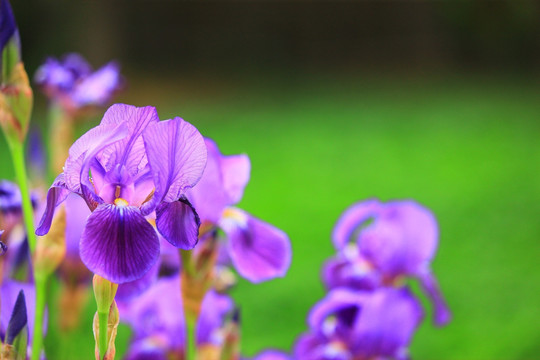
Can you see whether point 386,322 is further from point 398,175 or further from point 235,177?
point 398,175

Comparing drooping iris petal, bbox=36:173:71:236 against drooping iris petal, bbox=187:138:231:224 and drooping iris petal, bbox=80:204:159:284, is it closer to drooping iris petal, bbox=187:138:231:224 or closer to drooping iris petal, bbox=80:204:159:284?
drooping iris petal, bbox=80:204:159:284

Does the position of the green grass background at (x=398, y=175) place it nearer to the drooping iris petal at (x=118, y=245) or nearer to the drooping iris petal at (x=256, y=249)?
the drooping iris petal at (x=256, y=249)

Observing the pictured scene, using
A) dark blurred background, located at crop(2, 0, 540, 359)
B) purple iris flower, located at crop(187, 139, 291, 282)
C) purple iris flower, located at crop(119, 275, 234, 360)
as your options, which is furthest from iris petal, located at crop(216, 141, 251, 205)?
dark blurred background, located at crop(2, 0, 540, 359)

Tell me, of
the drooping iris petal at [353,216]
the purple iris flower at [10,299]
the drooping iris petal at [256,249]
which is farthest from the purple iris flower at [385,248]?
the purple iris flower at [10,299]

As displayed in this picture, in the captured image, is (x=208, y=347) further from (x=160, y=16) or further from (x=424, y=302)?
(x=160, y=16)

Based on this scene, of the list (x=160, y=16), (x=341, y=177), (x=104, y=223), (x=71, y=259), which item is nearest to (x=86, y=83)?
(x=71, y=259)

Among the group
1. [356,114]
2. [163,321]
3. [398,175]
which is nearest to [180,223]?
[163,321]
